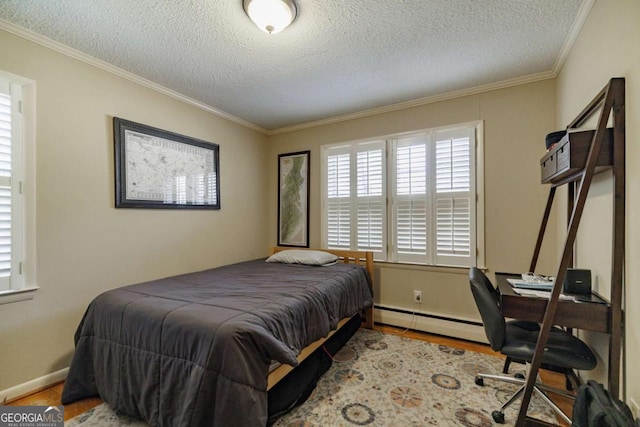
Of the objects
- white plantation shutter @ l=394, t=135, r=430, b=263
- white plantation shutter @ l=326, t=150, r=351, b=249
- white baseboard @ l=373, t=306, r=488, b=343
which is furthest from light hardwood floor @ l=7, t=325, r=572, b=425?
white plantation shutter @ l=326, t=150, r=351, b=249

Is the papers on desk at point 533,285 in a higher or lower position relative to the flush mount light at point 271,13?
lower

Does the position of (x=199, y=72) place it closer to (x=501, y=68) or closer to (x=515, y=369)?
(x=501, y=68)

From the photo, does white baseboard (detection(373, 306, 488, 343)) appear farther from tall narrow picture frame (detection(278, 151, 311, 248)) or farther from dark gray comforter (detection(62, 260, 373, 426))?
tall narrow picture frame (detection(278, 151, 311, 248))

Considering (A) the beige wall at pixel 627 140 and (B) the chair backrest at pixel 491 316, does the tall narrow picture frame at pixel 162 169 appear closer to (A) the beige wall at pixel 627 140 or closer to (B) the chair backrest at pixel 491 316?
(B) the chair backrest at pixel 491 316

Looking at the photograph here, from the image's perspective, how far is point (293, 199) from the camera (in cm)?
390

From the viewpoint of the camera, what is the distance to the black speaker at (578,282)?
1.59 m

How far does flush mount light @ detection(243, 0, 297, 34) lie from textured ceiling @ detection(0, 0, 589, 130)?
0.08 meters

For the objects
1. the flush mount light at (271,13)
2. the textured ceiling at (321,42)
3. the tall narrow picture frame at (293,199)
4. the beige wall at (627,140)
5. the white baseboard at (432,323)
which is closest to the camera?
the beige wall at (627,140)

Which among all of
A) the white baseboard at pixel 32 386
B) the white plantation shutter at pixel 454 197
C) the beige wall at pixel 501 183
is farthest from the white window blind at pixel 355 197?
the white baseboard at pixel 32 386

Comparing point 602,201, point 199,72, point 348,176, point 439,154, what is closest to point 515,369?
point 602,201

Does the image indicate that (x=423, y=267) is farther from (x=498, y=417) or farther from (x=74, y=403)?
(x=74, y=403)

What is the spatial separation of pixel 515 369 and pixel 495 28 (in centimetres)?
261

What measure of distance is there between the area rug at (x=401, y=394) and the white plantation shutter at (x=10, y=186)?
43.2 inches

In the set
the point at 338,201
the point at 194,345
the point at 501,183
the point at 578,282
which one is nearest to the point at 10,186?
the point at 194,345
